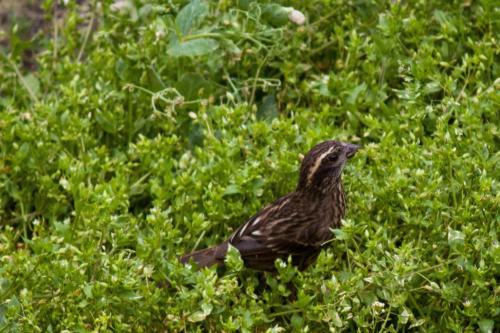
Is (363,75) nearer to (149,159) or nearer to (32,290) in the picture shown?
(149,159)

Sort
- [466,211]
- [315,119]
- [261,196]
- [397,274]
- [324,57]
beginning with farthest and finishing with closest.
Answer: [324,57]
[315,119]
[261,196]
[466,211]
[397,274]

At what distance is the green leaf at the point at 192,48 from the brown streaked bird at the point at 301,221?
1.12 m

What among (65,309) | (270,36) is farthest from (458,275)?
(270,36)

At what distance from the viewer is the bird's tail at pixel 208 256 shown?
592cm

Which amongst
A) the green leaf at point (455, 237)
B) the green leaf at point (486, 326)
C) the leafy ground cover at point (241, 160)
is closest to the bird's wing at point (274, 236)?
the leafy ground cover at point (241, 160)

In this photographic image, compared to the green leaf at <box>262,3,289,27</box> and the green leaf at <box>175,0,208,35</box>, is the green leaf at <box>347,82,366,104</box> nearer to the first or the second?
the green leaf at <box>262,3,289,27</box>

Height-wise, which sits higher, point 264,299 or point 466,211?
point 466,211

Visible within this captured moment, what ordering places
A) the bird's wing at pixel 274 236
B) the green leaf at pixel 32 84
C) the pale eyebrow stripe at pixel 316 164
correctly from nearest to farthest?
the bird's wing at pixel 274 236
the pale eyebrow stripe at pixel 316 164
the green leaf at pixel 32 84

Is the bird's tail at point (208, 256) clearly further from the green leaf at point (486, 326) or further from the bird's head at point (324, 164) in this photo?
the green leaf at point (486, 326)

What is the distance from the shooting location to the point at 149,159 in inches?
265

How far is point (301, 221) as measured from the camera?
5.95 metres

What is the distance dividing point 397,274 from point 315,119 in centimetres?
190

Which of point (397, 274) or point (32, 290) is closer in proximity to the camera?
point (397, 274)

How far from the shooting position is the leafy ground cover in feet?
17.8
